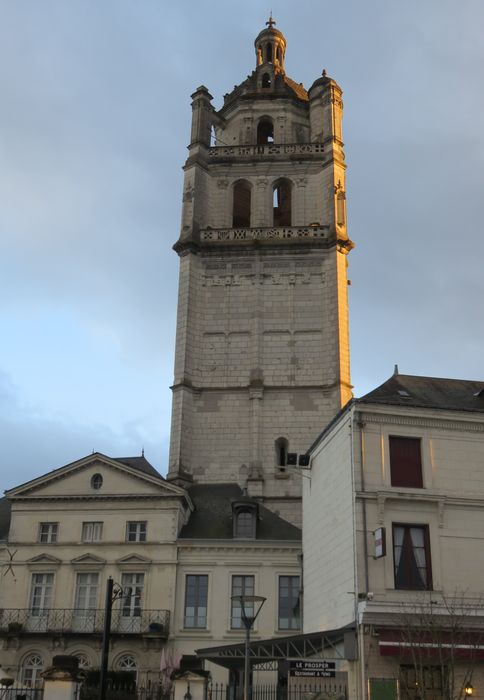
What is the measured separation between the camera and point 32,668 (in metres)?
32.6

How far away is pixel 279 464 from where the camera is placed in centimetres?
4072

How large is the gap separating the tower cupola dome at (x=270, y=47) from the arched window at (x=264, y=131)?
185 inches

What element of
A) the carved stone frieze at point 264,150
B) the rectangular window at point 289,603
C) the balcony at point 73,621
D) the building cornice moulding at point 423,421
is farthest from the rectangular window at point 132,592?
the carved stone frieze at point 264,150

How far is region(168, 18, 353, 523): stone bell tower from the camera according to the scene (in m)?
41.3

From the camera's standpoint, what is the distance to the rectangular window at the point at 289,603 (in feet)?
106

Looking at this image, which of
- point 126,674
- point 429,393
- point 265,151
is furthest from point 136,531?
point 265,151

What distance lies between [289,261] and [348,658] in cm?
2693

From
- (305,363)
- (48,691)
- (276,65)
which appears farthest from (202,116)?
(48,691)

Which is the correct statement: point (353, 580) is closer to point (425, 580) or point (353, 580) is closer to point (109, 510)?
point (425, 580)

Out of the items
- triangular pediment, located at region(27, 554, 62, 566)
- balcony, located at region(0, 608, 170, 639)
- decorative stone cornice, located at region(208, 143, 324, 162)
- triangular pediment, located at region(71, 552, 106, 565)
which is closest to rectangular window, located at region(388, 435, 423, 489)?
balcony, located at region(0, 608, 170, 639)

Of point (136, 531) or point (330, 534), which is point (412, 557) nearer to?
point (330, 534)

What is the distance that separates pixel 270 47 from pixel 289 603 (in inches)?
1505

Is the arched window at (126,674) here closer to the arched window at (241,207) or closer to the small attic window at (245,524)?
the small attic window at (245,524)

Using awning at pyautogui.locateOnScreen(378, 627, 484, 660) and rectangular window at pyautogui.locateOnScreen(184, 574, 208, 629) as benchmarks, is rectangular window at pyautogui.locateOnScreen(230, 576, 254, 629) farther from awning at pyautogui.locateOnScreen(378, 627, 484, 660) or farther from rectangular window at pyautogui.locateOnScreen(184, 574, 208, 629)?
awning at pyautogui.locateOnScreen(378, 627, 484, 660)
